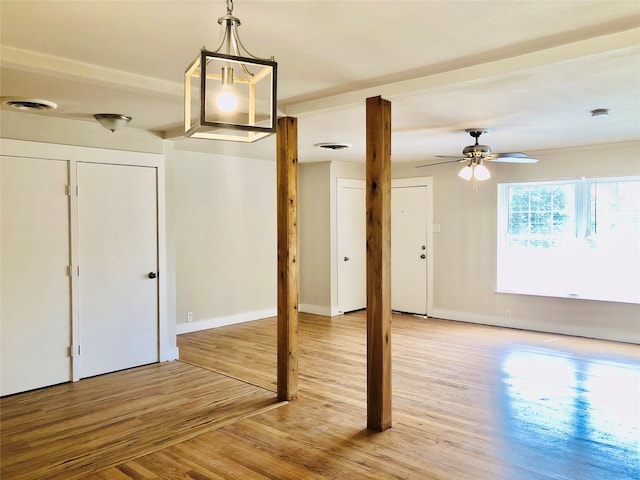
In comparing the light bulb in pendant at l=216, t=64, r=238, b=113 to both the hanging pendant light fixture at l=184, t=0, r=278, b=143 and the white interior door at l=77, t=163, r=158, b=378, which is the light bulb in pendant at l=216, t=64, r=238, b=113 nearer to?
the hanging pendant light fixture at l=184, t=0, r=278, b=143

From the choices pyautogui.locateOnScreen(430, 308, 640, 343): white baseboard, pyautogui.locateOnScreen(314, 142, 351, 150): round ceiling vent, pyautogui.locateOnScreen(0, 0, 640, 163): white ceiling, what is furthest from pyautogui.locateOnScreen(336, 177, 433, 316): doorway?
pyautogui.locateOnScreen(0, 0, 640, 163): white ceiling

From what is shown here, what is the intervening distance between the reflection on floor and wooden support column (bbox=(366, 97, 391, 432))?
0.90 metres

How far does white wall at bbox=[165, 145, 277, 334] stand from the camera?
629cm

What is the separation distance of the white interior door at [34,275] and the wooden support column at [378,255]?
2856 millimetres

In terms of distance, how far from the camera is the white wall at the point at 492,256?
5871mm

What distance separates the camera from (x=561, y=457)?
9.64 ft

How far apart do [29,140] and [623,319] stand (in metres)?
6.61

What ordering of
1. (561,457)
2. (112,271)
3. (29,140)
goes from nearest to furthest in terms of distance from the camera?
(561,457)
(29,140)
(112,271)

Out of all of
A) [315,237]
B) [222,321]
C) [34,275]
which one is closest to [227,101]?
[34,275]

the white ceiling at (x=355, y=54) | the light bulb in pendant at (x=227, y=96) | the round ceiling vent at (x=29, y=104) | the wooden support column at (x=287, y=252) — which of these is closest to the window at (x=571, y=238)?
the white ceiling at (x=355, y=54)

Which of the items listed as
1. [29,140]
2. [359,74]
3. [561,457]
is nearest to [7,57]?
[29,140]

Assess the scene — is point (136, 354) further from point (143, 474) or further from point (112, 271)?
point (143, 474)

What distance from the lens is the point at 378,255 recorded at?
3287 mm

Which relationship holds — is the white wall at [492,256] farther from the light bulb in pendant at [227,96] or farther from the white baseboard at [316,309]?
the light bulb in pendant at [227,96]
